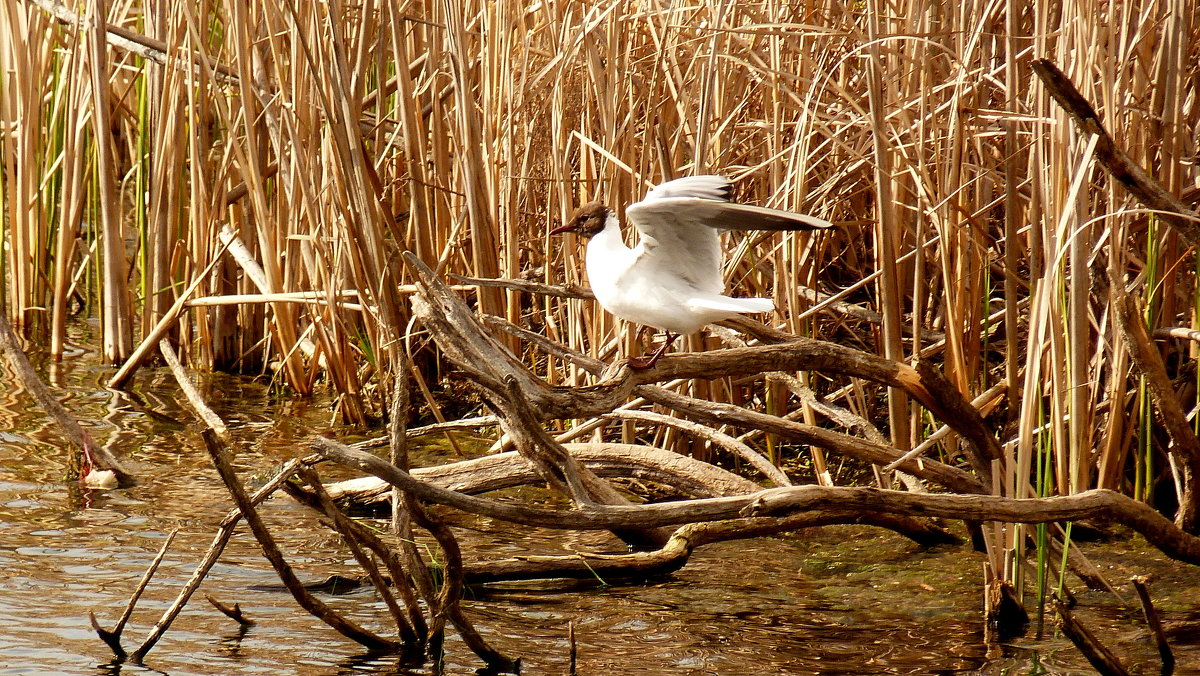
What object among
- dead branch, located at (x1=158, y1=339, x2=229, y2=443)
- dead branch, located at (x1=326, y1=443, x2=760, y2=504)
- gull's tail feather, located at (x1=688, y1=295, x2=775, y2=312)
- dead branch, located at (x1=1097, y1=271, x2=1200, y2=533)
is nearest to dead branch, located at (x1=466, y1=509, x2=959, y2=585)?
dead branch, located at (x1=326, y1=443, x2=760, y2=504)

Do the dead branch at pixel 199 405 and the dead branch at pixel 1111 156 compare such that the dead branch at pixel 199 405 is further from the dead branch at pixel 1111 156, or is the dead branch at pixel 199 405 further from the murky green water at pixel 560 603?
the dead branch at pixel 1111 156

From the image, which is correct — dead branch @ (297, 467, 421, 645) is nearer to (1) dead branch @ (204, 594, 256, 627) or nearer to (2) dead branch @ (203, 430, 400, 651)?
(2) dead branch @ (203, 430, 400, 651)

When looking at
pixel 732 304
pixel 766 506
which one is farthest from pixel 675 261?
pixel 766 506

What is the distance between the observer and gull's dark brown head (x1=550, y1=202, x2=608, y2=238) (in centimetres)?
395

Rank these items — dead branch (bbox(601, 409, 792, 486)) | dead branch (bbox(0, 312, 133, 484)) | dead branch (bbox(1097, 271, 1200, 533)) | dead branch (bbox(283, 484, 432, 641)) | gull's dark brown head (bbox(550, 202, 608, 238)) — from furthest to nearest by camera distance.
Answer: dead branch (bbox(0, 312, 133, 484)) → dead branch (bbox(601, 409, 792, 486)) → gull's dark brown head (bbox(550, 202, 608, 238)) → dead branch (bbox(1097, 271, 1200, 533)) → dead branch (bbox(283, 484, 432, 641))

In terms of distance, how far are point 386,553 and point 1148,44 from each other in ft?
8.82

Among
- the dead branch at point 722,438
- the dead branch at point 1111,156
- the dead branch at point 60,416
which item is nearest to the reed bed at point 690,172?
the dead branch at point 1111,156

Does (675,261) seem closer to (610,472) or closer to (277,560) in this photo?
(610,472)

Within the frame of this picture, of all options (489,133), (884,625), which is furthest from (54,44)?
(884,625)

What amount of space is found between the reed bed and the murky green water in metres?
0.33

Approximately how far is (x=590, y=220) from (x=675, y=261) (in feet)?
1.36

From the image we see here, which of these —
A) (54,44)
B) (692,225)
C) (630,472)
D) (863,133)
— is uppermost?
(54,44)

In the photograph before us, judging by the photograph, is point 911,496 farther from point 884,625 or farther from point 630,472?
point 630,472

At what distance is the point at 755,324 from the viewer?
3.67 m
